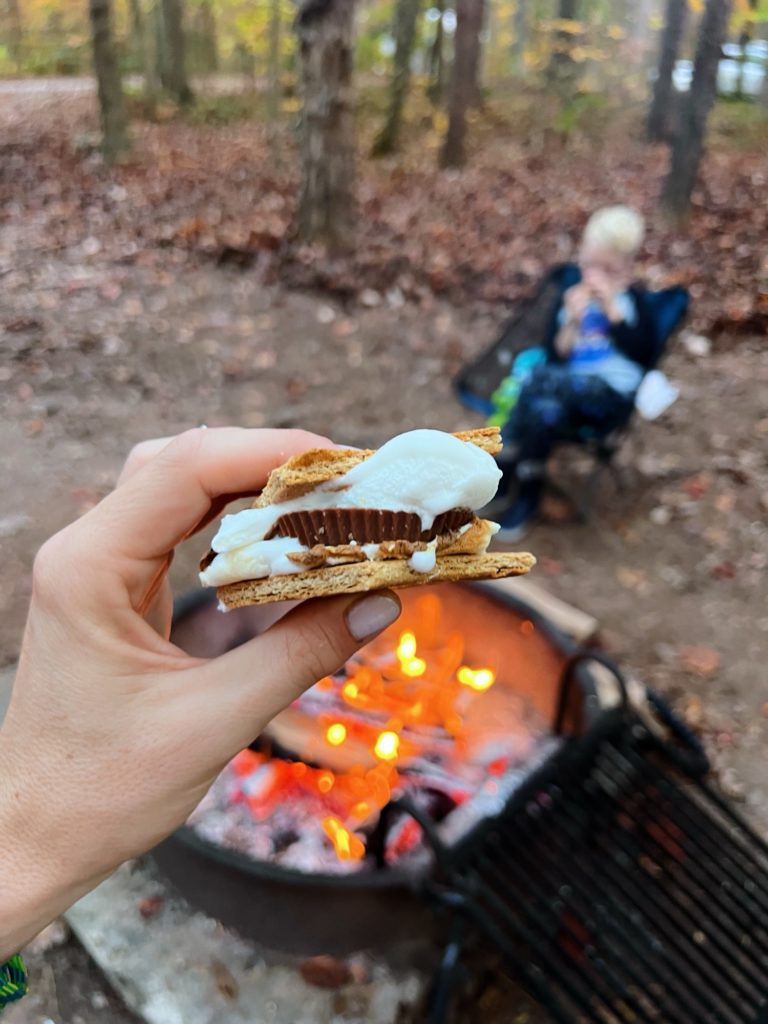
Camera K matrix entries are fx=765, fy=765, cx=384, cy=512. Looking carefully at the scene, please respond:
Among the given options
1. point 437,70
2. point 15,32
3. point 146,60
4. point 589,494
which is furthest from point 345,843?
point 15,32

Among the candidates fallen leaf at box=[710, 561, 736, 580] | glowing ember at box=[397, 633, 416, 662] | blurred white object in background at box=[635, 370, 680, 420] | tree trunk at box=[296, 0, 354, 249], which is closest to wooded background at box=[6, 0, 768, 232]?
tree trunk at box=[296, 0, 354, 249]

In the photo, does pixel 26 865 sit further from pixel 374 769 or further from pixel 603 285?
pixel 603 285

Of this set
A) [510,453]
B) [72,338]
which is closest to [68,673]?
[510,453]

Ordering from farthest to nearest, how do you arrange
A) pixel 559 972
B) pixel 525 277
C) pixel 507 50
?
pixel 507 50 < pixel 525 277 < pixel 559 972

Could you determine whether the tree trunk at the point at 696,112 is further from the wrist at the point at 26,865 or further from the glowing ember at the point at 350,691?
the wrist at the point at 26,865

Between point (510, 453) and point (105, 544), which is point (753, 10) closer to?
point (510, 453)

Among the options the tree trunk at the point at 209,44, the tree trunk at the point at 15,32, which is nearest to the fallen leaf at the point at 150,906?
the tree trunk at the point at 209,44
